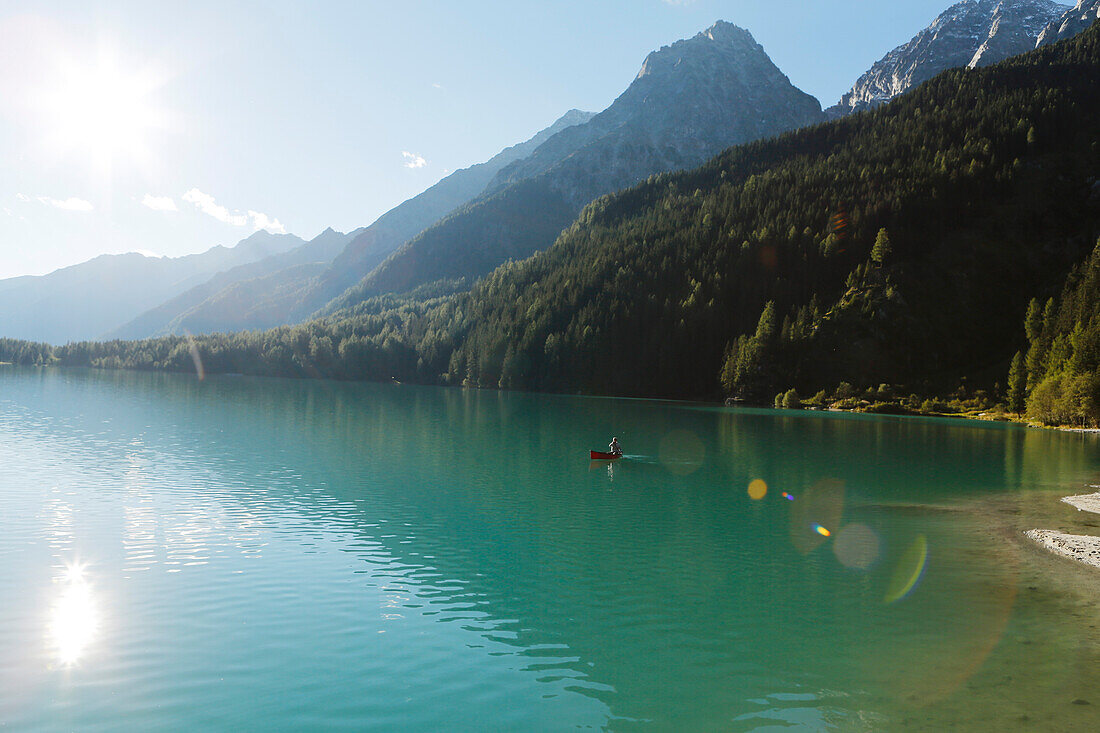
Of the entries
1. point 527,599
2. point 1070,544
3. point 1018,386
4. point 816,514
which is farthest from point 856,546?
point 1018,386

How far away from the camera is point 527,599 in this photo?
25203 millimetres

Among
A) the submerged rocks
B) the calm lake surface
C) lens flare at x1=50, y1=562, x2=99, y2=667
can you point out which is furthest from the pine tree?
lens flare at x1=50, y1=562, x2=99, y2=667

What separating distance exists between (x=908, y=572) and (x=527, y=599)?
60.6 feet

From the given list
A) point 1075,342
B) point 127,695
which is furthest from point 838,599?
point 1075,342

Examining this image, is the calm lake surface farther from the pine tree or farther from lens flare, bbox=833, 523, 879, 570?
the pine tree

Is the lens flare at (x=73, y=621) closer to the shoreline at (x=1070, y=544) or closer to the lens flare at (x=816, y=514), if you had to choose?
the lens flare at (x=816, y=514)

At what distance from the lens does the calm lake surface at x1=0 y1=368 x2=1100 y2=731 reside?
16.7m

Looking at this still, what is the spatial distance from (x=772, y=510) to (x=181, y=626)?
119 feet

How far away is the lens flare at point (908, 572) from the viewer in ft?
87.1

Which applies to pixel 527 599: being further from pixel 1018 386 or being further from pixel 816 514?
pixel 1018 386

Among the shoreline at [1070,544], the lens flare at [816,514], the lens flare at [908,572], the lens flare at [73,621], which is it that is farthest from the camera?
the lens flare at [816,514]

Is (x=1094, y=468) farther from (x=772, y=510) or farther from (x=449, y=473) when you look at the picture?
(x=449, y=473)

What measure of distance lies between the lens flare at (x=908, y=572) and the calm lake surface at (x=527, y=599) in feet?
0.63

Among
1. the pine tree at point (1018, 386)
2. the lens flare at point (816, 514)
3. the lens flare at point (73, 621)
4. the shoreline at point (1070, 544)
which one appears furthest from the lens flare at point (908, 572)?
the pine tree at point (1018, 386)
